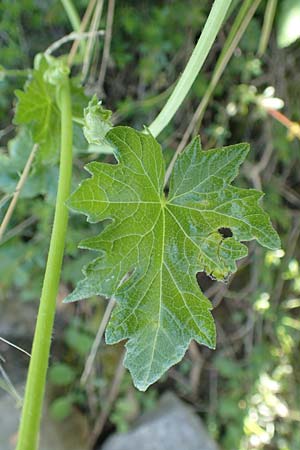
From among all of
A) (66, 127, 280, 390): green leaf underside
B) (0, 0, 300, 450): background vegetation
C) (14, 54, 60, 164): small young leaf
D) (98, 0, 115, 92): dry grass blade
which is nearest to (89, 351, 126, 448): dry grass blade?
(0, 0, 300, 450): background vegetation

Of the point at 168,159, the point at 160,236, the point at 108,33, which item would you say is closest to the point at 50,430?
the point at 168,159

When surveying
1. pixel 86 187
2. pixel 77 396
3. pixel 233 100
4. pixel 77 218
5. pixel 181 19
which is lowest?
pixel 77 396

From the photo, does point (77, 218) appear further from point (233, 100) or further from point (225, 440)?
point (225, 440)

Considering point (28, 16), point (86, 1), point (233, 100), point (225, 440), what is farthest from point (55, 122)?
point (225, 440)

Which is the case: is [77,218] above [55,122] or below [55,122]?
below

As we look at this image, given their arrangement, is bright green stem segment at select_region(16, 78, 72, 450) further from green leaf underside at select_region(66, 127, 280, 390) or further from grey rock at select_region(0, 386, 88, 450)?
grey rock at select_region(0, 386, 88, 450)

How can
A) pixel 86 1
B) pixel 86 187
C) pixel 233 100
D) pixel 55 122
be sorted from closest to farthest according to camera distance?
pixel 86 187 < pixel 55 122 < pixel 86 1 < pixel 233 100
